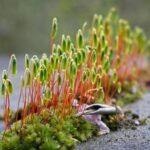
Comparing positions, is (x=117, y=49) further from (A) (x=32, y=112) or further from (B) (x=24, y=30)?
(B) (x=24, y=30)

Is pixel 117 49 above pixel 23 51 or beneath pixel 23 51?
beneath

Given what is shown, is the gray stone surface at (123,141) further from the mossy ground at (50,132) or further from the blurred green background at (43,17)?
the blurred green background at (43,17)

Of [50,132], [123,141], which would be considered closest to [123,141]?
[123,141]

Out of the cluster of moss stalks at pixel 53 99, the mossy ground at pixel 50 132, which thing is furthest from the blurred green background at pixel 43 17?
the mossy ground at pixel 50 132

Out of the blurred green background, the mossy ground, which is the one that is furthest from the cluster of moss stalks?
the blurred green background

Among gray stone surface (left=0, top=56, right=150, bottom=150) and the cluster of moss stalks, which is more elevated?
the cluster of moss stalks

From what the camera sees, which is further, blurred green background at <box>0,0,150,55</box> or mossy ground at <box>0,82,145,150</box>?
blurred green background at <box>0,0,150,55</box>

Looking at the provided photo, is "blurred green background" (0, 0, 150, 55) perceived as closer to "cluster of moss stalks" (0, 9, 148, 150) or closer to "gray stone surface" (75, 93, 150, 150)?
"cluster of moss stalks" (0, 9, 148, 150)

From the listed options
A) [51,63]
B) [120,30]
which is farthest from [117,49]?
[51,63]

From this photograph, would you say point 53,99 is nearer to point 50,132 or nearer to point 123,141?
point 50,132
